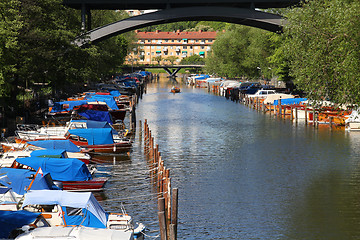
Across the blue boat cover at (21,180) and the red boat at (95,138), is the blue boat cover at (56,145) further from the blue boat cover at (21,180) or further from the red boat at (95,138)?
the blue boat cover at (21,180)

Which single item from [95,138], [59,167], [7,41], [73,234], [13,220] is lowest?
[73,234]

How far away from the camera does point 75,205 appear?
2162 centimetres

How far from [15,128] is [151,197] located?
2008 centimetres

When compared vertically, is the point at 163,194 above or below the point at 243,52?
below

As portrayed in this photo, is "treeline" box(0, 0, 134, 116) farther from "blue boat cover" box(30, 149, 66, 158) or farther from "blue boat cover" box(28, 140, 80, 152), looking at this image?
"blue boat cover" box(30, 149, 66, 158)

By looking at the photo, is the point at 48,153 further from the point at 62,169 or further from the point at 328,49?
the point at 328,49

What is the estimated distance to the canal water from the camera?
25.7 m

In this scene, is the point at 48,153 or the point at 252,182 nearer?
the point at 48,153

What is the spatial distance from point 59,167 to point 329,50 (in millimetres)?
15455

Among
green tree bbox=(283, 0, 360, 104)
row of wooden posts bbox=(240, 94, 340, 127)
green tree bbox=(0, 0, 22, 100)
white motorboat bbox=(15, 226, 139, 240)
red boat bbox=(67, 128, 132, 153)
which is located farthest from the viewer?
row of wooden posts bbox=(240, 94, 340, 127)

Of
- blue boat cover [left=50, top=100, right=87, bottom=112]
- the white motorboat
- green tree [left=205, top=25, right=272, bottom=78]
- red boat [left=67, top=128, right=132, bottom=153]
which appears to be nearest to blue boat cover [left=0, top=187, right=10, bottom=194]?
the white motorboat

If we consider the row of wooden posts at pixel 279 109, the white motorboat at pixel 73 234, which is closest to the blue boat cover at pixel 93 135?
the white motorboat at pixel 73 234

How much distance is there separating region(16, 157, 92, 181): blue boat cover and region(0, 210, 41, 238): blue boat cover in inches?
313

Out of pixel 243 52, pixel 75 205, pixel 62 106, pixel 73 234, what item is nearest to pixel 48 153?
pixel 75 205
